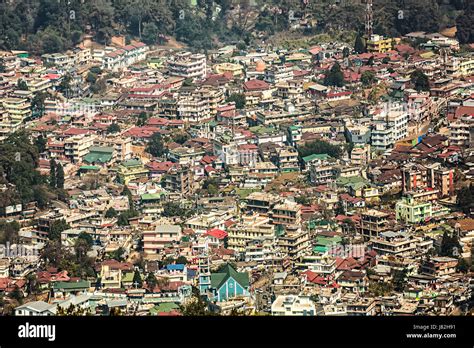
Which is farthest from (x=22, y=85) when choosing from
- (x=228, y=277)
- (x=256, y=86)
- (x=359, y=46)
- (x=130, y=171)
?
(x=228, y=277)

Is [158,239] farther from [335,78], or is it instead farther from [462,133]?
[335,78]

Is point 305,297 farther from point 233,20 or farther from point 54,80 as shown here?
point 233,20

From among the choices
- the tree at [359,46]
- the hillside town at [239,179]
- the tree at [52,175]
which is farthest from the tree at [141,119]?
the tree at [359,46]

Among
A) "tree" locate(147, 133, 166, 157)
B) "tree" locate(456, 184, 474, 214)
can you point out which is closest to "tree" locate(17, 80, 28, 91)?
"tree" locate(147, 133, 166, 157)

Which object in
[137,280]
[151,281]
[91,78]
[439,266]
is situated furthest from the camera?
[91,78]

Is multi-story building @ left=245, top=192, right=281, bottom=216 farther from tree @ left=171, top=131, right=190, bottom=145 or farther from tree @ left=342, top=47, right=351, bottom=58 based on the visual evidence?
tree @ left=342, top=47, right=351, bottom=58
